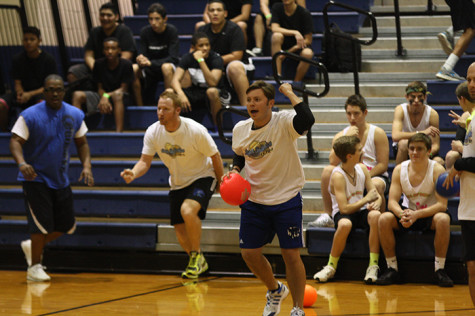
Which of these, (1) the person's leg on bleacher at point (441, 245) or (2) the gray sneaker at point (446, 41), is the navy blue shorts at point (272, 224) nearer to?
(1) the person's leg on bleacher at point (441, 245)

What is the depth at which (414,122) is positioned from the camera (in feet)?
23.2

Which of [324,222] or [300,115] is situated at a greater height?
[300,115]

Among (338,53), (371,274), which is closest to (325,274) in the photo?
(371,274)

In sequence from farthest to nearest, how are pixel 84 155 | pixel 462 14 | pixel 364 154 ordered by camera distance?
1. pixel 462 14
2. pixel 84 155
3. pixel 364 154

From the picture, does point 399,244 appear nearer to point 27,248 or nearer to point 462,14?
point 462,14

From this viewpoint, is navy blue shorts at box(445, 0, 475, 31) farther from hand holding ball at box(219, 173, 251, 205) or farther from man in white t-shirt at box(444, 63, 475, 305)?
hand holding ball at box(219, 173, 251, 205)

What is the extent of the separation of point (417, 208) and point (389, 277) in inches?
25.9

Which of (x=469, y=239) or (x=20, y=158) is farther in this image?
(x=20, y=158)

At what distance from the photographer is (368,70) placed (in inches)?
353

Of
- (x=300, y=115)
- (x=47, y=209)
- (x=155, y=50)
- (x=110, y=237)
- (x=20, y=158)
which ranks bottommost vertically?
(x=110, y=237)

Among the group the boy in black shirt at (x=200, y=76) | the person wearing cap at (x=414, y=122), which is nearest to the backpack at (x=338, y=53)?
the boy in black shirt at (x=200, y=76)

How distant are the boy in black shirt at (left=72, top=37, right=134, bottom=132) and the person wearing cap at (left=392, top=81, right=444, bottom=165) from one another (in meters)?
3.28

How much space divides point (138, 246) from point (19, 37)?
13.3ft

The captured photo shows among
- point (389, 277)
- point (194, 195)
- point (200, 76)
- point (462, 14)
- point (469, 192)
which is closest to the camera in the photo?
point (469, 192)
